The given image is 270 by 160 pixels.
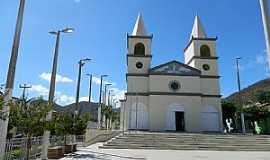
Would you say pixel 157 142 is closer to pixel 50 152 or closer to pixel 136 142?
pixel 136 142

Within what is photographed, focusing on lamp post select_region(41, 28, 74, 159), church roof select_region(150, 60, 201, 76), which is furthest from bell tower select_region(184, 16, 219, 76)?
lamp post select_region(41, 28, 74, 159)

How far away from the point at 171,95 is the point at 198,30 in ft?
39.2

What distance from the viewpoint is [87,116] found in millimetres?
21562

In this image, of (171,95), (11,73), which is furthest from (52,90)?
(171,95)

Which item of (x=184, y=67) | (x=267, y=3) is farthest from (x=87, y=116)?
(x=184, y=67)

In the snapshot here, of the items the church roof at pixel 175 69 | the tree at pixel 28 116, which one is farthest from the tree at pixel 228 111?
the tree at pixel 28 116

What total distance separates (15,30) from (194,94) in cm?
2896

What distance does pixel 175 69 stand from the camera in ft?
120

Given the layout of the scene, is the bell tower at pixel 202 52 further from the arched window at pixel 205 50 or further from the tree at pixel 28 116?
the tree at pixel 28 116

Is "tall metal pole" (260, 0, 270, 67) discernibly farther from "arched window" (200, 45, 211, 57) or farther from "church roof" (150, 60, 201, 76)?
"arched window" (200, 45, 211, 57)

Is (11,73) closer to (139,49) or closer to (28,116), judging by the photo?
(28,116)

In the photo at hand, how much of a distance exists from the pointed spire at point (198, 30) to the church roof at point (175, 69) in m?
6.36

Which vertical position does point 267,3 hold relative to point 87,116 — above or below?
above

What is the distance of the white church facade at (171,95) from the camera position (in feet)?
114
